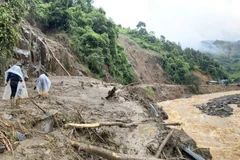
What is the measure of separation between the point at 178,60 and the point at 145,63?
8.11 meters

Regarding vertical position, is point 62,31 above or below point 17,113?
above

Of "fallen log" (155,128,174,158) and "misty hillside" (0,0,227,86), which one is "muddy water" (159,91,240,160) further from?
"misty hillside" (0,0,227,86)

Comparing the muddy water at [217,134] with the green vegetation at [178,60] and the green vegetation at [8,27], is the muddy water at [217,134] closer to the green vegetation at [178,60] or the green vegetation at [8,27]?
the green vegetation at [8,27]

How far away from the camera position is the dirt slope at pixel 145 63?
1941 inches

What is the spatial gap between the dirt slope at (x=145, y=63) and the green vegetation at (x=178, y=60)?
6.46 ft

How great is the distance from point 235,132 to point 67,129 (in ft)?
53.0

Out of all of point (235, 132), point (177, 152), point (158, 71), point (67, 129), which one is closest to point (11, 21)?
point (67, 129)

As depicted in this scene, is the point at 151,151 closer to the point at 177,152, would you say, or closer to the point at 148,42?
the point at 177,152

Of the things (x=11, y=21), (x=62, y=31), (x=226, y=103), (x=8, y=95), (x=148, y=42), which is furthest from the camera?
(x=148, y=42)

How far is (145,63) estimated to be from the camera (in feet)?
176

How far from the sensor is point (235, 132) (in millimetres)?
17281

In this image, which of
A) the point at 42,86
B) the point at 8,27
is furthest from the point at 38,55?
the point at 42,86

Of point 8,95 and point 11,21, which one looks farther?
point 11,21

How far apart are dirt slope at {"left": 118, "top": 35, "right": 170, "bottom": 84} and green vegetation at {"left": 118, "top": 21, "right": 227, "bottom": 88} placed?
1.97 meters
